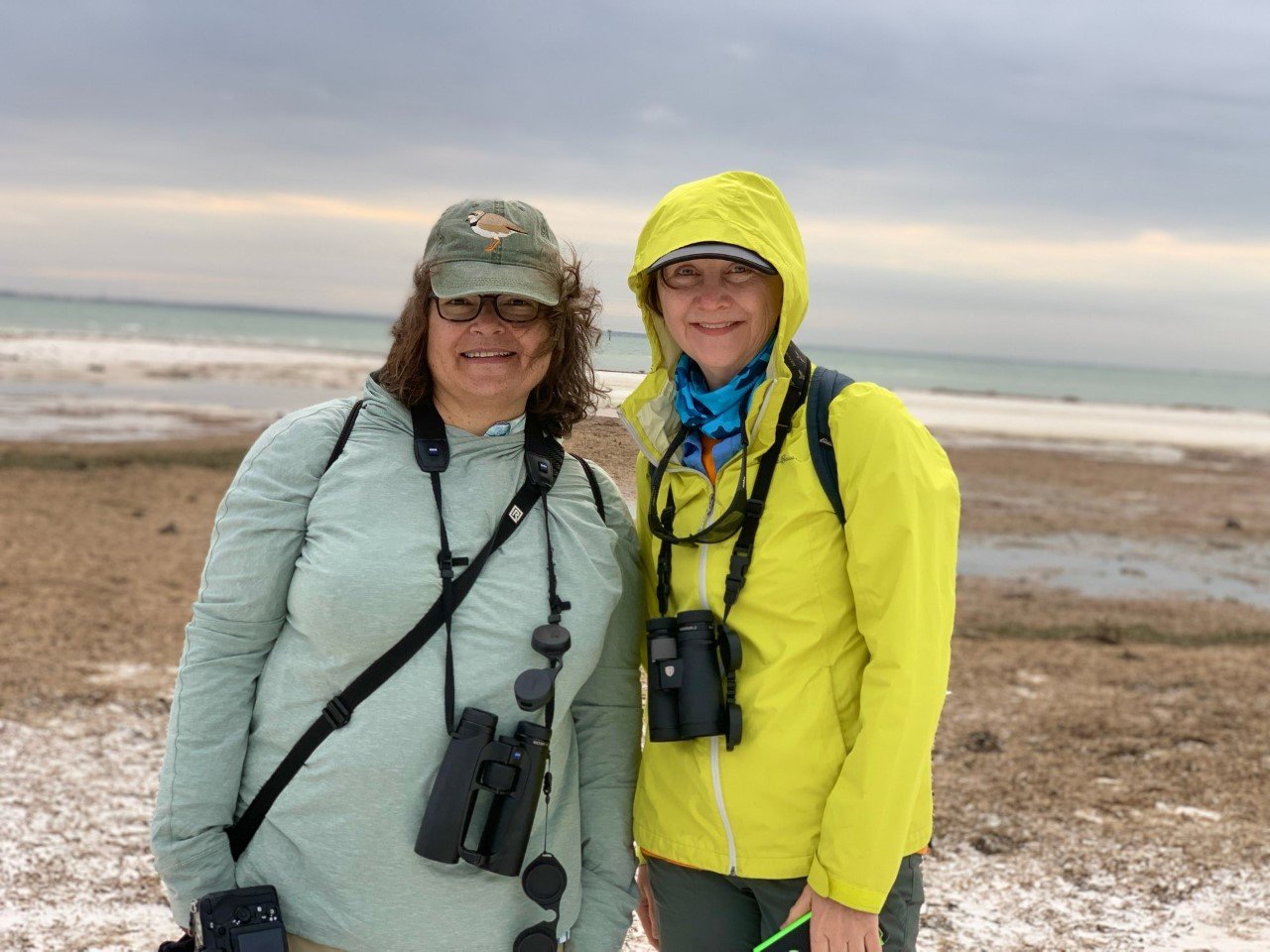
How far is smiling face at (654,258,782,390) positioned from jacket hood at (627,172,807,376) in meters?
0.06

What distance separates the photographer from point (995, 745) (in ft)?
19.4

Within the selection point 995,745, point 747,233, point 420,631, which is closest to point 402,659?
point 420,631

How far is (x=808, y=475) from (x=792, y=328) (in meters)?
0.35

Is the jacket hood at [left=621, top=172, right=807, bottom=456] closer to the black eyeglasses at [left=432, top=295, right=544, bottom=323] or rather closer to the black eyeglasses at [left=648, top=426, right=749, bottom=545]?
the black eyeglasses at [left=648, top=426, right=749, bottom=545]

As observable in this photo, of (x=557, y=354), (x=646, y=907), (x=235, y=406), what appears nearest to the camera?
(x=557, y=354)

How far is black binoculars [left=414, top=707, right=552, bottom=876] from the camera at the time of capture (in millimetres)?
2059

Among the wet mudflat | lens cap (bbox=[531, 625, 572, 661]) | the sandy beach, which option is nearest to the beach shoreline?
the sandy beach

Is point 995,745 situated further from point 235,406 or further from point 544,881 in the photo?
point 235,406

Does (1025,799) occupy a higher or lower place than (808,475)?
lower

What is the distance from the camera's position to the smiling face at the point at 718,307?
232 centimetres

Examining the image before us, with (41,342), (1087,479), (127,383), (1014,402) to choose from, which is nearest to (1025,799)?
(1087,479)

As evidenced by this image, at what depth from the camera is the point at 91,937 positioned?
12.2 feet

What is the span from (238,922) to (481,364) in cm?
115

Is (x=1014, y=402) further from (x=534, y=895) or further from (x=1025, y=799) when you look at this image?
(x=534, y=895)
